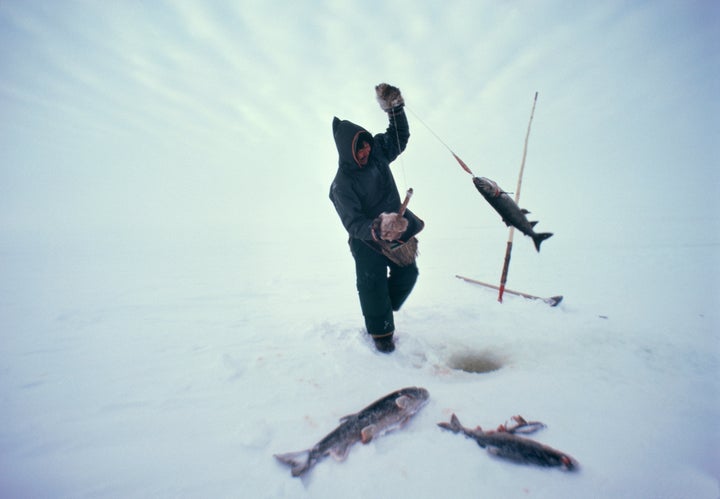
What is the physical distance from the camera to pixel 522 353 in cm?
332

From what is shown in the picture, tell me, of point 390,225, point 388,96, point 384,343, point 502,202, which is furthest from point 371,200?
point 384,343

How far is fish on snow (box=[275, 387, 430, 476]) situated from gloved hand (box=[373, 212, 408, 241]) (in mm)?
1368

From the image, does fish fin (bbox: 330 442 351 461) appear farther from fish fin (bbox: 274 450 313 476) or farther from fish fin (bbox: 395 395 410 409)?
fish fin (bbox: 395 395 410 409)

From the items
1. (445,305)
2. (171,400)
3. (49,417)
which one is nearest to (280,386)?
(171,400)

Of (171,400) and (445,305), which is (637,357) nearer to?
(445,305)

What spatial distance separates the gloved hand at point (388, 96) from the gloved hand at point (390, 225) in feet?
4.60

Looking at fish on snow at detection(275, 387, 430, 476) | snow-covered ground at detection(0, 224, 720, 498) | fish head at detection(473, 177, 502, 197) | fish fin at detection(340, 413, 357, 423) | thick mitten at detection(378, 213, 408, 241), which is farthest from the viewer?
fish head at detection(473, 177, 502, 197)

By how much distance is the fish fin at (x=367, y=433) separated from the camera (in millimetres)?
1970

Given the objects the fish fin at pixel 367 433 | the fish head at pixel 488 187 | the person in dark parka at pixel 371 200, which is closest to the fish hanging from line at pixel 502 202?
the fish head at pixel 488 187

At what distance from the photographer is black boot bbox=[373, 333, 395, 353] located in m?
3.37

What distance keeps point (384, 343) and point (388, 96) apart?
277 centimetres

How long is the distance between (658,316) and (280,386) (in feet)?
17.0

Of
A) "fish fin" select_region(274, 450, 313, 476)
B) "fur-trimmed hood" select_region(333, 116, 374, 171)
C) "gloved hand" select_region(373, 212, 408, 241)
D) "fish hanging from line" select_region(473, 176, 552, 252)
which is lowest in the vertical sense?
"fish fin" select_region(274, 450, 313, 476)

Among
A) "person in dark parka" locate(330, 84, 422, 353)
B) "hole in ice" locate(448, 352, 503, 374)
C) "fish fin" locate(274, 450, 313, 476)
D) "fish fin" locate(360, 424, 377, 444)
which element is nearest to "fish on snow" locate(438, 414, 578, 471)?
"fish fin" locate(360, 424, 377, 444)
